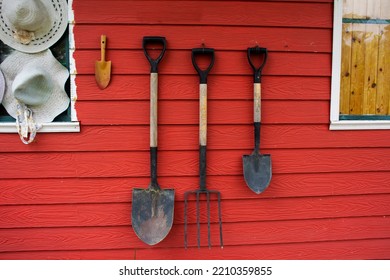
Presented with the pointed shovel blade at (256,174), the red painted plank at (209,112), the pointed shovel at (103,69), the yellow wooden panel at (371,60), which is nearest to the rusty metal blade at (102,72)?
the pointed shovel at (103,69)

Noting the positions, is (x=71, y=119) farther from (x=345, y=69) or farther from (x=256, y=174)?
(x=345, y=69)

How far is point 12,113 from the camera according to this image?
1.86m

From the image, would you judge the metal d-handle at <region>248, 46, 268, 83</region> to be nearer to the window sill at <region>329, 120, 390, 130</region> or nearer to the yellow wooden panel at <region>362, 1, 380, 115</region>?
the window sill at <region>329, 120, 390, 130</region>

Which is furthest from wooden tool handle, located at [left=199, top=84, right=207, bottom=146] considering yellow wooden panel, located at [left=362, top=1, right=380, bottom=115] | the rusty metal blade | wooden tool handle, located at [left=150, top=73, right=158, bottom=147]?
yellow wooden panel, located at [left=362, top=1, right=380, bottom=115]

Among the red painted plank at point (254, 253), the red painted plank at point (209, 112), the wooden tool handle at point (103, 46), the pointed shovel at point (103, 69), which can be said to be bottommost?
the red painted plank at point (254, 253)

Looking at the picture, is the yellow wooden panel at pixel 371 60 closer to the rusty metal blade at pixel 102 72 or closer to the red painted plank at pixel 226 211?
the red painted plank at pixel 226 211

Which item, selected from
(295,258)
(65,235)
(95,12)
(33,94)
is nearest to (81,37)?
(95,12)

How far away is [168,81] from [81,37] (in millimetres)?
580

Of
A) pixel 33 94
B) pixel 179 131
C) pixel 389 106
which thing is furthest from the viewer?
pixel 389 106

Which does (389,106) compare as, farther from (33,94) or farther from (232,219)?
(33,94)

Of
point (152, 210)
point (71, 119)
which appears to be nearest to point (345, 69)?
point (152, 210)

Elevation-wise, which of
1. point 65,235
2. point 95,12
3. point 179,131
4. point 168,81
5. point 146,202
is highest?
point 95,12

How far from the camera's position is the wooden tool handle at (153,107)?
6.05 feet

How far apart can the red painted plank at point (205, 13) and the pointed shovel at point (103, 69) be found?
15 cm
